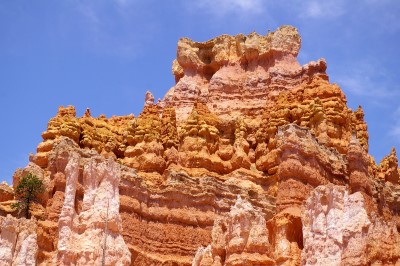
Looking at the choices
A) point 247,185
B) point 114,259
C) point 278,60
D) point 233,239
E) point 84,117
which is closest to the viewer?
point 233,239

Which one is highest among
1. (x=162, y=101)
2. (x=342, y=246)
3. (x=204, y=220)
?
(x=162, y=101)

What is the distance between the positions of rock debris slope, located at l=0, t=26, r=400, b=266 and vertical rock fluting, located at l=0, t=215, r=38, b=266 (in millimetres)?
52

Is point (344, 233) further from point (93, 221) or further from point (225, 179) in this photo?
point (225, 179)

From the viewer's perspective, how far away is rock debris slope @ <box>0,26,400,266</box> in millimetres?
33562

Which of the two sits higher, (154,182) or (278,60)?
(278,60)

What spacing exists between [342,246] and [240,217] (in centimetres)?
553

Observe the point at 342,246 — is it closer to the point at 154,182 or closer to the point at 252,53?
the point at 154,182

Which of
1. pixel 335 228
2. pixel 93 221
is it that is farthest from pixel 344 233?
pixel 93 221

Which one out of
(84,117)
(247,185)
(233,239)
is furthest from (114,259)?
(84,117)

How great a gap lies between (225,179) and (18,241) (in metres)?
13.9

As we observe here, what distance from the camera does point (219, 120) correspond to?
54.3m

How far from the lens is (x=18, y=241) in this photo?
4016cm

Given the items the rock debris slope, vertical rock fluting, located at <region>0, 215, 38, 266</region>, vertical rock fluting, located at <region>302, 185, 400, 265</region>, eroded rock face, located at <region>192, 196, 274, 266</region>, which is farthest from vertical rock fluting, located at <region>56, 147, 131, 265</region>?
vertical rock fluting, located at <region>302, 185, 400, 265</region>

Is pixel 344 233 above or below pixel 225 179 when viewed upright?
below
